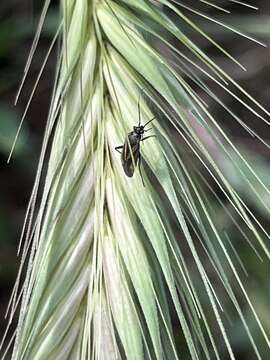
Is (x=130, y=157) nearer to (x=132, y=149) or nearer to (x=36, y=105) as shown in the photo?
(x=132, y=149)

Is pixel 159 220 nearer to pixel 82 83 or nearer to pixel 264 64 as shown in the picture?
pixel 82 83

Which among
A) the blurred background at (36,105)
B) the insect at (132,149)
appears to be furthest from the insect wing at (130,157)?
the blurred background at (36,105)

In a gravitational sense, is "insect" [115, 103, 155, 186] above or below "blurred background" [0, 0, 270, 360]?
below

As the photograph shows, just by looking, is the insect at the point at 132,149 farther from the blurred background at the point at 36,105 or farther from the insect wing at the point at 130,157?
the blurred background at the point at 36,105

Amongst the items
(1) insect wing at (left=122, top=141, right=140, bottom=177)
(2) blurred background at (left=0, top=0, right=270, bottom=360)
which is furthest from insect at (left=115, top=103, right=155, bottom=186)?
(2) blurred background at (left=0, top=0, right=270, bottom=360)

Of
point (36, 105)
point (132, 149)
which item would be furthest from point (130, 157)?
point (36, 105)

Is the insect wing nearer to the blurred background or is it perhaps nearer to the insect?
the insect
